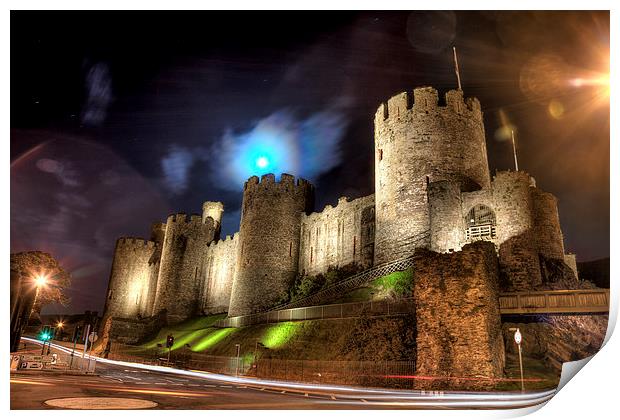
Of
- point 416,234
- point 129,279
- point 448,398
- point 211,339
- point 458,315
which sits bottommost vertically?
point 448,398

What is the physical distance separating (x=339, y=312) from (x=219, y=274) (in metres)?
20.3

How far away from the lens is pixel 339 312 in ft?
58.5

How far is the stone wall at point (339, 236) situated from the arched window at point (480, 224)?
683 centimetres

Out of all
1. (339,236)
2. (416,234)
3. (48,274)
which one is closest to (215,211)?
(339,236)

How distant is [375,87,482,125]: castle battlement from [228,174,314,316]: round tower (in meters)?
9.42

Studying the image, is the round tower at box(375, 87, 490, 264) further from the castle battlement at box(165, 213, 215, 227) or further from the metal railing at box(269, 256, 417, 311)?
the castle battlement at box(165, 213, 215, 227)

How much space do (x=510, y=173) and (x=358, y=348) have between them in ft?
31.7

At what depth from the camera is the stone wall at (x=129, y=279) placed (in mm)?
44656

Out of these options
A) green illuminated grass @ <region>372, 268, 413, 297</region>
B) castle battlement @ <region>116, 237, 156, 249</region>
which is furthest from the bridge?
castle battlement @ <region>116, 237, 156, 249</region>

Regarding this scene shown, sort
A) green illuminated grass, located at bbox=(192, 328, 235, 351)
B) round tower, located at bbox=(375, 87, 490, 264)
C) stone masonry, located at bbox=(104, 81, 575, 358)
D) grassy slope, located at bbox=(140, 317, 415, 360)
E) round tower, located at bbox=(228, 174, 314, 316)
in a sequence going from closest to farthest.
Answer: stone masonry, located at bbox=(104, 81, 575, 358)
grassy slope, located at bbox=(140, 317, 415, 360)
round tower, located at bbox=(375, 87, 490, 264)
green illuminated grass, located at bbox=(192, 328, 235, 351)
round tower, located at bbox=(228, 174, 314, 316)

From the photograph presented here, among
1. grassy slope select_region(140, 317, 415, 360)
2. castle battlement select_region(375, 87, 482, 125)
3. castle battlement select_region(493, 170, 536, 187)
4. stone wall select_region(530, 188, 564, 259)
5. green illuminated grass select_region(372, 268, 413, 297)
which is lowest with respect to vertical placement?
grassy slope select_region(140, 317, 415, 360)

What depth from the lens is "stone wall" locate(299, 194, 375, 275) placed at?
25984 millimetres

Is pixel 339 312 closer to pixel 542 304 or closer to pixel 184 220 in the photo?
pixel 542 304
